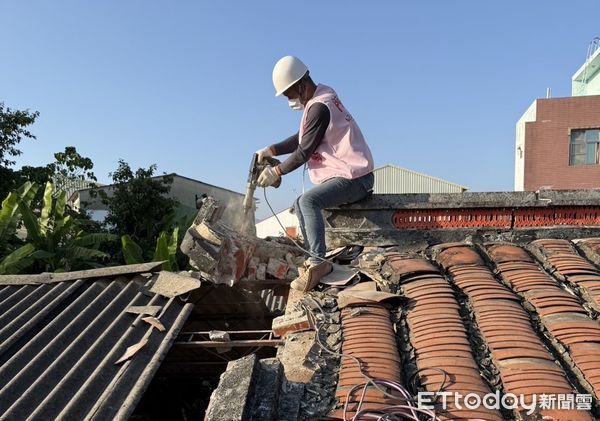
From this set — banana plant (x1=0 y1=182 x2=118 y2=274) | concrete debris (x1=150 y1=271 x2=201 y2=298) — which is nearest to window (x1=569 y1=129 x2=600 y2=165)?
banana plant (x1=0 y1=182 x2=118 y2=274)

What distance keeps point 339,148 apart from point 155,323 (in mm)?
2239

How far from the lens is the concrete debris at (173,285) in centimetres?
424

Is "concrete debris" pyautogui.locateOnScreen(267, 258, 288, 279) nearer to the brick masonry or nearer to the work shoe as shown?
the work shoe

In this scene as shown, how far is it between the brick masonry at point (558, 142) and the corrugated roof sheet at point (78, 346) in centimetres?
2085

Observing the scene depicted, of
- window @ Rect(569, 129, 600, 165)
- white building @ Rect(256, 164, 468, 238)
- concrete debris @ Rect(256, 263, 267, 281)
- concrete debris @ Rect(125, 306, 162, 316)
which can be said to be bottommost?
concrete debris @ Rect(125, 306, 162, 316)

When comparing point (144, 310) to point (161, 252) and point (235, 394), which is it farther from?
point (161, 252)

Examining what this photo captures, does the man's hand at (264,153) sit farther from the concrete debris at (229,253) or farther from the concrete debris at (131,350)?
the concrete debris at (131,350)

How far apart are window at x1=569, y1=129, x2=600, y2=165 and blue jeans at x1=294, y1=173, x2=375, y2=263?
66.0 feet

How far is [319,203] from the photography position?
→ 4367 millimetres

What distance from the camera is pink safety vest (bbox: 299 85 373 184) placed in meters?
4.36

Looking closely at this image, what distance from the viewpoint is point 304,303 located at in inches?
143

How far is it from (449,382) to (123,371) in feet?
6.78

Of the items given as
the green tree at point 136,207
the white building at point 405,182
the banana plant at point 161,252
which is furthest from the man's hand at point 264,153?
the white building at point 405,182

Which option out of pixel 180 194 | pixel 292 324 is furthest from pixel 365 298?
pixel 180 194
